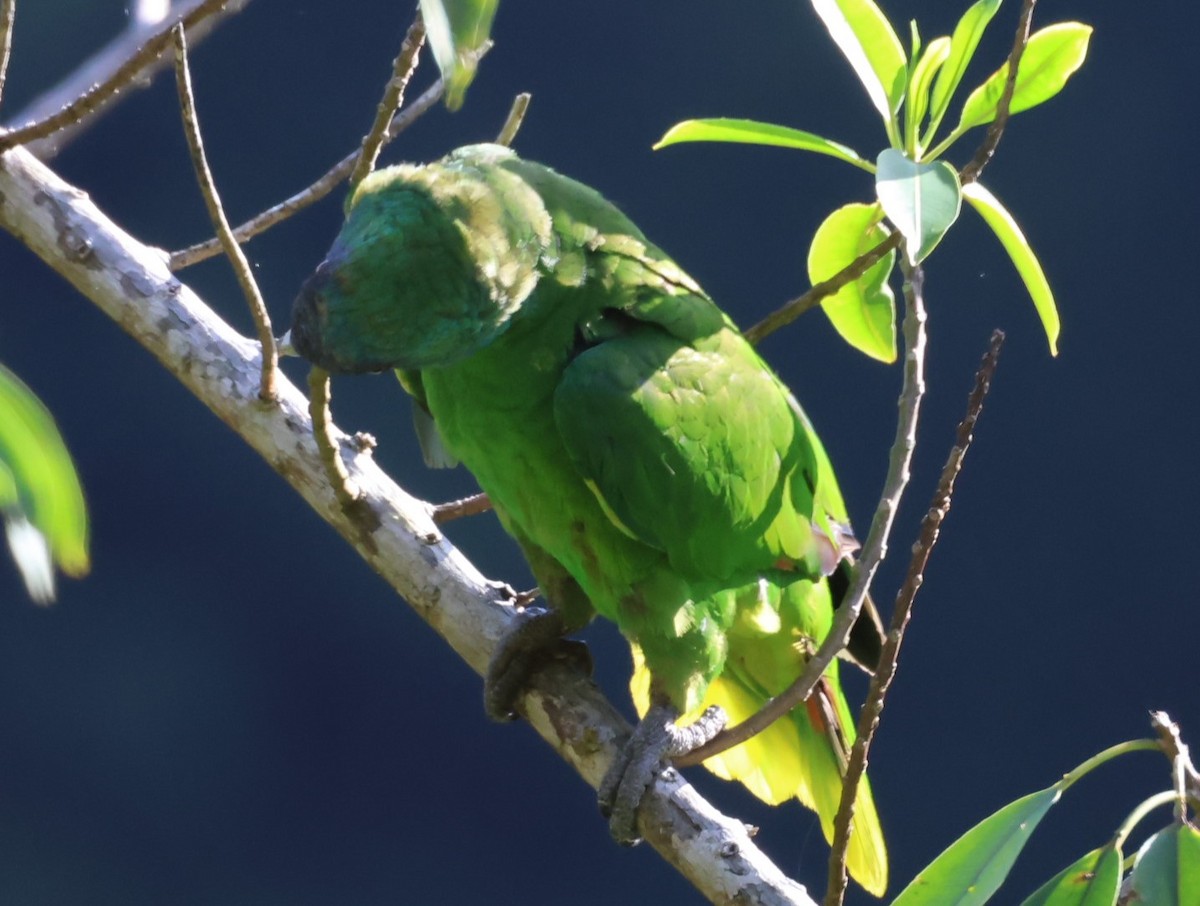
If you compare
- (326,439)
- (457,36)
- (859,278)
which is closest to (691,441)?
(859,278)

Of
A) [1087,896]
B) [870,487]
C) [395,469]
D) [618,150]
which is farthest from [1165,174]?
[1087,896]

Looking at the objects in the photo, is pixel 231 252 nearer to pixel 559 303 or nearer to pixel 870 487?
pixel 559 303

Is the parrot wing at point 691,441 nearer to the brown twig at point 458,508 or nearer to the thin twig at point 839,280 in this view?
the thin twig at point 839,280

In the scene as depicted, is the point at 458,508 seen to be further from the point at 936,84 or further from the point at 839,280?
the point at 936,84

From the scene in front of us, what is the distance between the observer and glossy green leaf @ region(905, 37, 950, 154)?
1012mm

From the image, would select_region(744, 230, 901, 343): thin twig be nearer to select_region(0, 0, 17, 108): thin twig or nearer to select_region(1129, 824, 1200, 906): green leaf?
select_region(1129, 824, 1200, 906): green leaf

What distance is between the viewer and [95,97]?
1.07 meters

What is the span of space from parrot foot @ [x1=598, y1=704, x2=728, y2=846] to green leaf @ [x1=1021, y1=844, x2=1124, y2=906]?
1.04ft

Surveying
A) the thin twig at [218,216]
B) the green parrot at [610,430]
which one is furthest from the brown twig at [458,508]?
the thin twig at [218,216]

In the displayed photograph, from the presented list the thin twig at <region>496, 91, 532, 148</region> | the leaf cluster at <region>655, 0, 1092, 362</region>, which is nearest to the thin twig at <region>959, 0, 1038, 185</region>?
the leaf cluster at <region>655, 0, 1092, 362</region>

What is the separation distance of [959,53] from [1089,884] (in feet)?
1.99

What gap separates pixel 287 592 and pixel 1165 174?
164 centimetres

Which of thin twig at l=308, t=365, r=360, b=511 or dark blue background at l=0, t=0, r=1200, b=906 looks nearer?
thin twig at l=308, t=365, r=360, b=511

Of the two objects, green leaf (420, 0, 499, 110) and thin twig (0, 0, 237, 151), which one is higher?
thin twig (0, 0, 237, 151)
